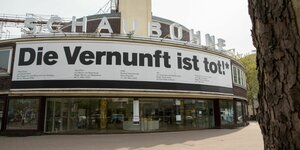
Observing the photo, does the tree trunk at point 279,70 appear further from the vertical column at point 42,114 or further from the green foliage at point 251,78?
the green foliage at point 251,78

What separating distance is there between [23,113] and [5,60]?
366 cm

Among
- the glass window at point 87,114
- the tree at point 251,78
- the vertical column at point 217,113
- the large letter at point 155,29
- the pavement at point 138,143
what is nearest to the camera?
the pavement at point 138,143

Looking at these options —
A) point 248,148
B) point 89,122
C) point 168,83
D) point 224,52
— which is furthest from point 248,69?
point 248,148

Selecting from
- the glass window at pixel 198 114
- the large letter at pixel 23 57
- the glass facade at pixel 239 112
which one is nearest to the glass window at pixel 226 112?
the glass window at pixel 198 114

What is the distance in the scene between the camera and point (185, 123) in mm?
21109

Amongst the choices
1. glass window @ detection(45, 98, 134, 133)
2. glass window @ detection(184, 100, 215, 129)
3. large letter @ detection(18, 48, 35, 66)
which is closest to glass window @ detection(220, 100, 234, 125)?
glass window @ detection(184, 100, 215, 129)

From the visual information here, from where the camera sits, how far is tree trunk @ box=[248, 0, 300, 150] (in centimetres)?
167

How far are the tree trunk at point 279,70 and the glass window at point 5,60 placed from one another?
61.5ft

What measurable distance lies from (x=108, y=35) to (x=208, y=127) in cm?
1051

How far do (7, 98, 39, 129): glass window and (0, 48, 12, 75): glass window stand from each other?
1944mm

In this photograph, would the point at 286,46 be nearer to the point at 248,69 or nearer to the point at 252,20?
the point at 252,20

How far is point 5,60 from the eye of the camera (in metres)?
18.3

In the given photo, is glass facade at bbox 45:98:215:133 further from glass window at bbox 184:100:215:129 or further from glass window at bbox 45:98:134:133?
glass window at bbox 184:100:215:129

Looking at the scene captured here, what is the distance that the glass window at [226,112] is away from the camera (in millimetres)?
22562
